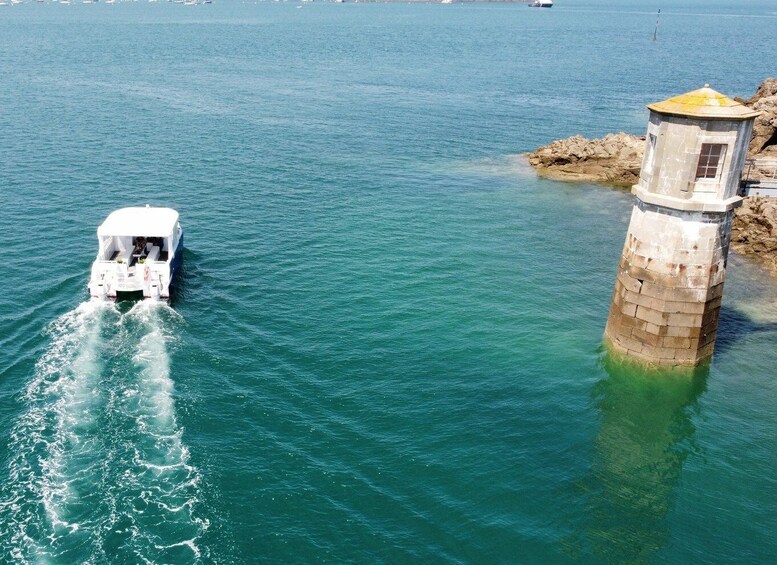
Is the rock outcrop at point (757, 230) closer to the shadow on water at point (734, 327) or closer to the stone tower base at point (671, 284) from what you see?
the shadow on water at point (734, 327)

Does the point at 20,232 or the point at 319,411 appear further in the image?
the point at 20,232

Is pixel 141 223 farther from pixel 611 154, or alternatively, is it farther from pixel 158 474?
pixel 611 154

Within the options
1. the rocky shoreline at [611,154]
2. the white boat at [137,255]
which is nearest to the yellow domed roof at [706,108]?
the rocky shoreline at [611,154]

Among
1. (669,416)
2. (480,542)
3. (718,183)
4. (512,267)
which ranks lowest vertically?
(480,542)

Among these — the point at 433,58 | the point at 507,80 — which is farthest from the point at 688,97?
the point at 433,58

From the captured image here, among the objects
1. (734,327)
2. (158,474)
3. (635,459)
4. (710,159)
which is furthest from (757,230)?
(158,474)

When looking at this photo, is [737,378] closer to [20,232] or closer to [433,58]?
[20,232]

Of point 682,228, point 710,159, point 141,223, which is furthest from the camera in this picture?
point 141,223
